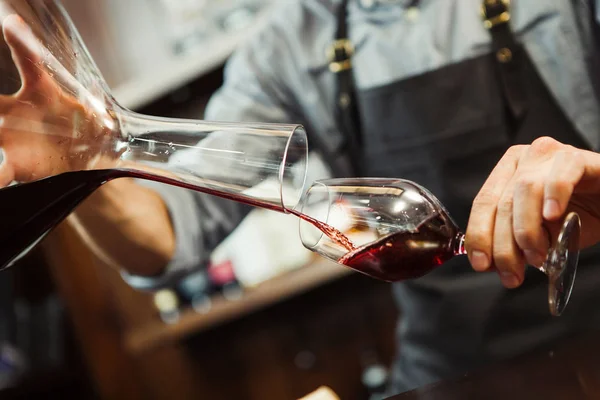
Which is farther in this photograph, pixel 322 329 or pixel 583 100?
pixel 322 329

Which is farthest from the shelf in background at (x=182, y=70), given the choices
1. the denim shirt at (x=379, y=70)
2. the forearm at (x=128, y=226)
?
the forearm at (x=128, y=226)

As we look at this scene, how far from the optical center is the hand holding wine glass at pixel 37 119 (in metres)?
0.50

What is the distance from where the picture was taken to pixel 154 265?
3.22 ft

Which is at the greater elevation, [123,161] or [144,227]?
[123,161]

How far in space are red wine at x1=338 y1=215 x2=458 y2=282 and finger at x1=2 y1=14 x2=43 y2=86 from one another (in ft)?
1.00

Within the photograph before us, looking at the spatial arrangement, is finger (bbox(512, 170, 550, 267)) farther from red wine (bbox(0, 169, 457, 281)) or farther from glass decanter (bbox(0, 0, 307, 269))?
glass decanter (bbox(0, 0, 307, 269))

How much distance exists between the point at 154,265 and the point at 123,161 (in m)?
0.45

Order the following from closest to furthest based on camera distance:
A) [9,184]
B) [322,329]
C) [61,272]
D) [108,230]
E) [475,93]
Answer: [9,184]
[108,230]
[475,93]
[61,272]
[322,329]

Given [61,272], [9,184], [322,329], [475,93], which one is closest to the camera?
[9,184]

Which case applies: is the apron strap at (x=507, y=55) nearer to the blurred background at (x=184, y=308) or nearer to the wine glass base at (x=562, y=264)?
the wine glass base at (x=562, y=264)

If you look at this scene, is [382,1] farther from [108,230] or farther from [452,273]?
[108,230]

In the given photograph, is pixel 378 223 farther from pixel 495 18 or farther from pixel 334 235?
pixel 495 18

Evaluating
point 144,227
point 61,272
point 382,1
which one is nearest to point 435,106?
point 382,1

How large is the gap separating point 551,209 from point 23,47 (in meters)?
0.44
